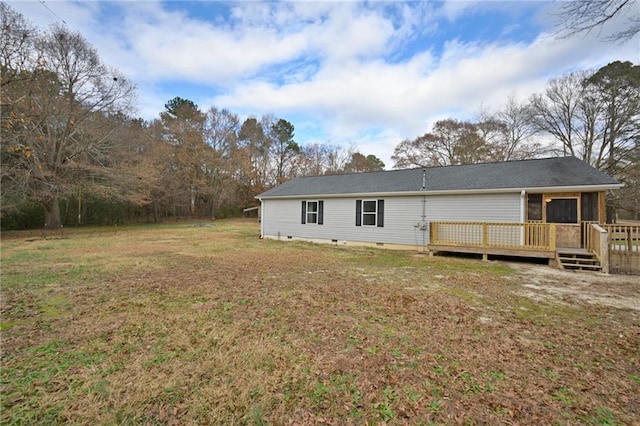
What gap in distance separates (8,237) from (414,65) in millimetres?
22434

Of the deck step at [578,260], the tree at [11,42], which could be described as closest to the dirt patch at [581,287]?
the deck step at [578,260]

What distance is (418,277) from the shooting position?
675 cm

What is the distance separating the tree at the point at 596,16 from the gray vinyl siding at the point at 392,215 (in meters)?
5.44

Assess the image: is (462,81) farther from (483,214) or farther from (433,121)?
(433,121)

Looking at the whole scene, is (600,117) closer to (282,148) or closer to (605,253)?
(605,253)

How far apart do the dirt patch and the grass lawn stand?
265 millimetres

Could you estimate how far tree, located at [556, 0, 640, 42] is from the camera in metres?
4.40

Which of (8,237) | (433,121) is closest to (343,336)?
(8,237)

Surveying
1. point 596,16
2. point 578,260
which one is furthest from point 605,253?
point 596,16

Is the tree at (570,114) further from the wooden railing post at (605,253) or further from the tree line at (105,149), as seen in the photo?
the tree line at (105,149)

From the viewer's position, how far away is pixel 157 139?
84.8 feet

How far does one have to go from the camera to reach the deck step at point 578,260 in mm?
7614

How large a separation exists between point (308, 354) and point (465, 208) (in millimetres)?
9092

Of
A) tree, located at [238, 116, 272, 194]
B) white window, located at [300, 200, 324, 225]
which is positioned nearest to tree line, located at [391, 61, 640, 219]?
white window, located at [300, 200, 324, 225]
